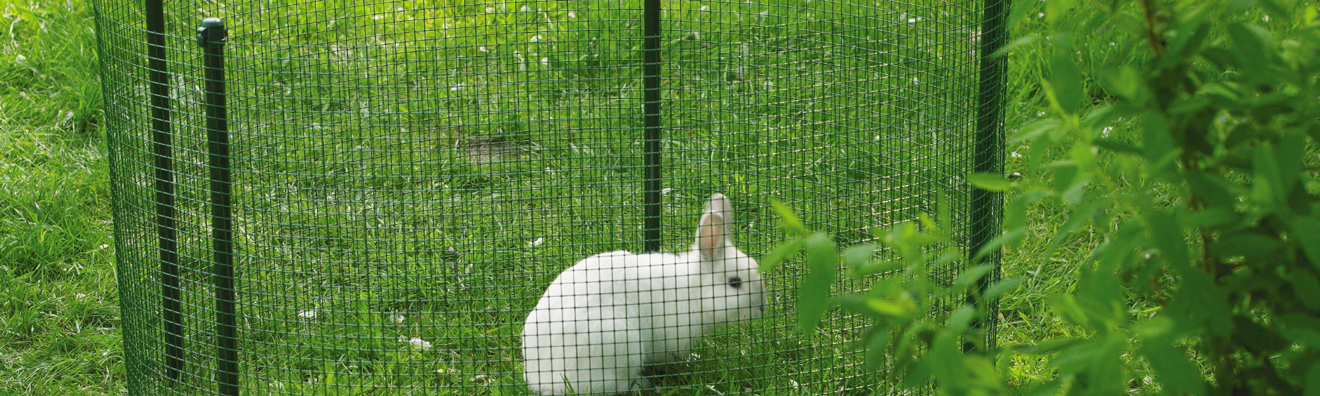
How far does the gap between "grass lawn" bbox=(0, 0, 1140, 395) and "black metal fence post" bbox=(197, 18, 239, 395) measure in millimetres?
110

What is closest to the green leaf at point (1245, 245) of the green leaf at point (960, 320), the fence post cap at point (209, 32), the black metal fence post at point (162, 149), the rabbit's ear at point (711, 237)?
the green leaf at point (960, 320)

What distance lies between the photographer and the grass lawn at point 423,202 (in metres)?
2.83

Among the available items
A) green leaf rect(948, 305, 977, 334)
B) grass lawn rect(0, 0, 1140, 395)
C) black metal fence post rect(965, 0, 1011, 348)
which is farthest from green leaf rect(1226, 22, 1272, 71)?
black metal fence post rect(965, 0, 1011, 348)

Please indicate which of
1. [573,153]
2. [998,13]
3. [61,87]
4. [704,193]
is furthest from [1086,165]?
[61,87]

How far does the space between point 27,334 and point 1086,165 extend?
10.7ft

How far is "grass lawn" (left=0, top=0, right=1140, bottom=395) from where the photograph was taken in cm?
283

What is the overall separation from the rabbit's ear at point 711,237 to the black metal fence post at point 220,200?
1.12 metres

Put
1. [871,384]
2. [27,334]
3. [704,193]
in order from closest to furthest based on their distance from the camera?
[871,384], [27,334], [704,193]

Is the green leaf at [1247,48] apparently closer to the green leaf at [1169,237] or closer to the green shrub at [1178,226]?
the green shrub at [1178,226]

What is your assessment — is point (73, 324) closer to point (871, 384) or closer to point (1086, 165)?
point (871, 384)

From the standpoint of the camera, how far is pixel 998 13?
8.93ft

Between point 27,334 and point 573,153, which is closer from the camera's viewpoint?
point 27,334

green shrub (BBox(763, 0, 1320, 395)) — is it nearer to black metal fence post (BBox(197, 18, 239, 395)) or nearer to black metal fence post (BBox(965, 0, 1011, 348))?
black metal fence post (BBox(965, 0, 1011, 348))

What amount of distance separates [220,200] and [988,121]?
1774mm
